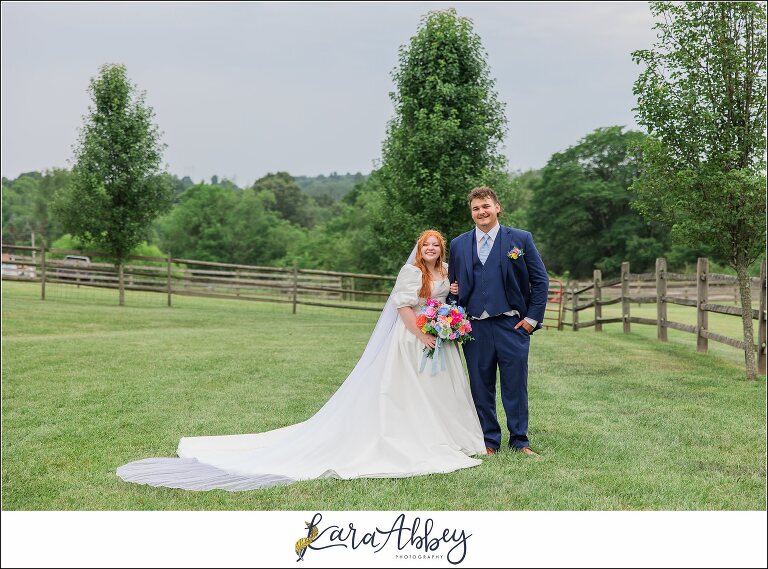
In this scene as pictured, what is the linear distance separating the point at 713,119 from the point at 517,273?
228 inches

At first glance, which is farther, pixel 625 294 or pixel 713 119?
pixel 625 294

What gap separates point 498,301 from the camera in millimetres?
6227

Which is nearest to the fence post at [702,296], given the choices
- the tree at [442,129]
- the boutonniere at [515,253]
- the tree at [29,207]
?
the tree at [442,129]

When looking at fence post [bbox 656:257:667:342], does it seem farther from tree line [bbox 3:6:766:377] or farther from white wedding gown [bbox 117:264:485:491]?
white wedding gown [bbox 117:264:485:491]

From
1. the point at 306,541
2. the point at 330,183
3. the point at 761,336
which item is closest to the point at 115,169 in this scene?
the point at 761,336

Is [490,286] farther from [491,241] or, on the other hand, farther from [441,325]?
[441,325]

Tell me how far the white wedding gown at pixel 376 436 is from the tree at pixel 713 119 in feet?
19.2

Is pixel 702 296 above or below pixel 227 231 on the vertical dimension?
below

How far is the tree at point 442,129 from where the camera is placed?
1795 cm

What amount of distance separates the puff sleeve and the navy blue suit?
31 cm

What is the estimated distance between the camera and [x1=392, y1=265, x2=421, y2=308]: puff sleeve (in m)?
6.31

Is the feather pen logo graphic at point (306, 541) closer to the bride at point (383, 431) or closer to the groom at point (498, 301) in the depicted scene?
the bride at point (383, 431)

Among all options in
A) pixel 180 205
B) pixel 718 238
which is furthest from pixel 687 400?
pixel 180 205

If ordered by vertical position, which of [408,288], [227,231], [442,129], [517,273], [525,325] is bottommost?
[525,325]
